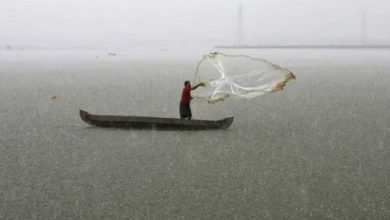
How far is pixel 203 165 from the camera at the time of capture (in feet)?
48.9

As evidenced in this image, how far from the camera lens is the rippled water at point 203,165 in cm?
1140

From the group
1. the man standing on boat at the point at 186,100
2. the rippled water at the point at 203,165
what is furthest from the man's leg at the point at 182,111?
the rippled water at the point at 203,165

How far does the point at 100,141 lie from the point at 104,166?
3301 mm

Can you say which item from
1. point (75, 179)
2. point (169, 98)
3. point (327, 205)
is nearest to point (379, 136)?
point (327, 205)

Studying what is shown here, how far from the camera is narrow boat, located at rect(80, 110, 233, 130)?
19.3 meters

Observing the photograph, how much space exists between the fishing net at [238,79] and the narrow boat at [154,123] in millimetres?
962

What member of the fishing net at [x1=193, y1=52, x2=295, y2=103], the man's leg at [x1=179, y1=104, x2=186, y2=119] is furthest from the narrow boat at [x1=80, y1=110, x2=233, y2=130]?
the fishing net at [x1=193, y1=52, x2=295, y2=103]

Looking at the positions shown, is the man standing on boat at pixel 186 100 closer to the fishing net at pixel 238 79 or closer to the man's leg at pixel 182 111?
the man's leg at pixel 182 111

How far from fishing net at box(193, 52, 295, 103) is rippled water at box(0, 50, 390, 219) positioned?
4.41 ft

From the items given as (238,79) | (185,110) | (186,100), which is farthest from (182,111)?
(238,79)

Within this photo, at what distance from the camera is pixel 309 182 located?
13.2m

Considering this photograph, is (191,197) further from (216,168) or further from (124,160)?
(124,160)

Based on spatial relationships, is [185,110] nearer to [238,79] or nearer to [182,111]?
[182,111]

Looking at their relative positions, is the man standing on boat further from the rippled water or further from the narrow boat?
the rippled water
